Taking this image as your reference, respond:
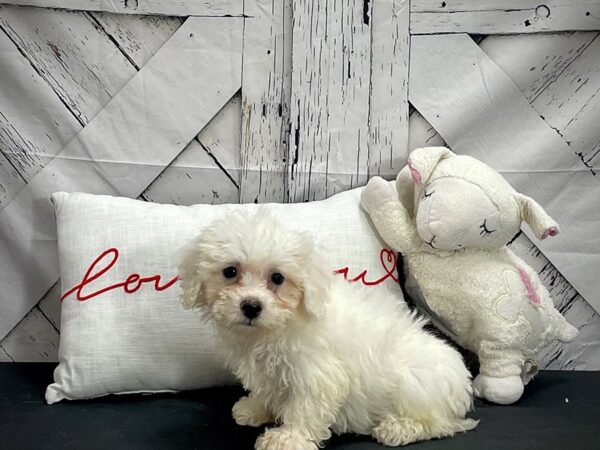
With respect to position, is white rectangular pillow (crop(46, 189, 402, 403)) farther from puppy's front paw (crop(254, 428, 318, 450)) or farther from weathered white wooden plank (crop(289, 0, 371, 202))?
puppy's front paw (crop(254, 428, 318, 450))

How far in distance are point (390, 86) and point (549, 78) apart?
39 cm

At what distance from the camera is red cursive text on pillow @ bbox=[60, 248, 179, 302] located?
152 cm

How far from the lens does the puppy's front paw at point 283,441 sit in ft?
4.03

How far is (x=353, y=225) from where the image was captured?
1.60m

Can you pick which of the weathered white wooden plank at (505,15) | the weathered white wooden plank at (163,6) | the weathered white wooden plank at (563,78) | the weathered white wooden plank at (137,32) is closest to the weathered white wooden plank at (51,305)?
the weathered white wooden plank at (137,32)

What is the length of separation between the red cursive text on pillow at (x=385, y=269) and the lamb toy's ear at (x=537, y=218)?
299 millimetres

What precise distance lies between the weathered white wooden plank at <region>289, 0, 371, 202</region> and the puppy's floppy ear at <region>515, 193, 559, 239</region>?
39 centimetres

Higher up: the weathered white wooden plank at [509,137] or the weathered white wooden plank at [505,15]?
the weathered white wooden plank at [505,15]

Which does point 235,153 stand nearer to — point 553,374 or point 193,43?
point 193,43

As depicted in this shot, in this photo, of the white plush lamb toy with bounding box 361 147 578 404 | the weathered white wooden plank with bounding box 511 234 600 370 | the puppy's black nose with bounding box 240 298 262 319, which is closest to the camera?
the puppy's black nose with bounding box 240 298 262 319

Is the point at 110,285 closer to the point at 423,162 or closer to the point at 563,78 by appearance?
the point at 423,162

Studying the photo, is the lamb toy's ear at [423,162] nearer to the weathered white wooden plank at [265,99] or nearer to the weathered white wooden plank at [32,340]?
the weathered white wooden plank at [265,99]

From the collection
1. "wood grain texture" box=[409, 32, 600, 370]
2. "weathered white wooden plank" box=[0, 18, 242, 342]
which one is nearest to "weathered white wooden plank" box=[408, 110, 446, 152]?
"wood grain texture" box=[409, 32, 600, 370]

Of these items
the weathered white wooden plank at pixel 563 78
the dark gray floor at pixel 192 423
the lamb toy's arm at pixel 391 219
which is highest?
the weathered white wooden plank at pixel 563 78
